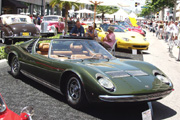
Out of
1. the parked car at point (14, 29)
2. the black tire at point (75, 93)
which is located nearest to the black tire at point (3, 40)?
the parked car at point (14, 29)

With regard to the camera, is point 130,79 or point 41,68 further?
point 41,68

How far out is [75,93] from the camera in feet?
15.9

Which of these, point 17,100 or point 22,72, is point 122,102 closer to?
point 17,100

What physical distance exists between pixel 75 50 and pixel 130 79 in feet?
5.62

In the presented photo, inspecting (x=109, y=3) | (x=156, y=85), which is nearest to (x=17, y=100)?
(x=156, y=85)

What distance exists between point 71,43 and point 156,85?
2.16 metres

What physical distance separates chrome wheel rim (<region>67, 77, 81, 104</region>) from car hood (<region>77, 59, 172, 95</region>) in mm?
371

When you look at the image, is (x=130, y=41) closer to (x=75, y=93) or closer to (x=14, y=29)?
(x=14, y=29)

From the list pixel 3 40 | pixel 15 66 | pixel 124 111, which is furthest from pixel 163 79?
pixel 3 40

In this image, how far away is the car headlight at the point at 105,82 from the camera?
4.34 meters

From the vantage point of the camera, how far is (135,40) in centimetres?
1423

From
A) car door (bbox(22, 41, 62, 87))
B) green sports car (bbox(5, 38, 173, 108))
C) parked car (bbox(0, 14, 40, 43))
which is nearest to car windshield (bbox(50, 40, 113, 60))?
green sports car (bbox(5, 38, 173, 108))

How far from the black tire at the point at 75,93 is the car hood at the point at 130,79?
368mm

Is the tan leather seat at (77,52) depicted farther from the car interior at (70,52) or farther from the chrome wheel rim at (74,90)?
the chrome wheel rim at (74,90)
